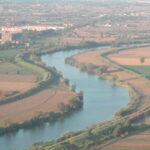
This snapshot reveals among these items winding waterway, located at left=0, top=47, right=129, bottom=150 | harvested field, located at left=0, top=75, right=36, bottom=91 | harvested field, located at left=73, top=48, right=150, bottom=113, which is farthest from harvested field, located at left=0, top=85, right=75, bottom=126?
harvested field, located at left=73, top=48, right=150, bottom=113

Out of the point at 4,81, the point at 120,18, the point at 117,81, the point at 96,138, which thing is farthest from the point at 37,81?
the point at 120,18

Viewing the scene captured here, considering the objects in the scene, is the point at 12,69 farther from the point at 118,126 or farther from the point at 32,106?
the point at 118,126

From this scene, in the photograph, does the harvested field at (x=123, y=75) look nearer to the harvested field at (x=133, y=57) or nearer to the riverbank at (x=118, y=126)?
the riverbank at (x=118, y=126)

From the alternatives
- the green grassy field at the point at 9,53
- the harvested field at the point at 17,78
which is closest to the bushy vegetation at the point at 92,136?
the harvested field at the point at 17,78

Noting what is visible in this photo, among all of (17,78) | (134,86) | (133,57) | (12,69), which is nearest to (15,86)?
(17,78)

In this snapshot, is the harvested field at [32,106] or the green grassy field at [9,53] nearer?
the harvested field at [32,106]

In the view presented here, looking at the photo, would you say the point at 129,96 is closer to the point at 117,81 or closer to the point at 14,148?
the point at 117,81

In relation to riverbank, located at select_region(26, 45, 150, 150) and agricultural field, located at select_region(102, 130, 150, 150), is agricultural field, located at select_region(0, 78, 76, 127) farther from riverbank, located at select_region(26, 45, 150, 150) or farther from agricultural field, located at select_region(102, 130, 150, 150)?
agricultural field, located at select_region(102, 130, 150, 150)
